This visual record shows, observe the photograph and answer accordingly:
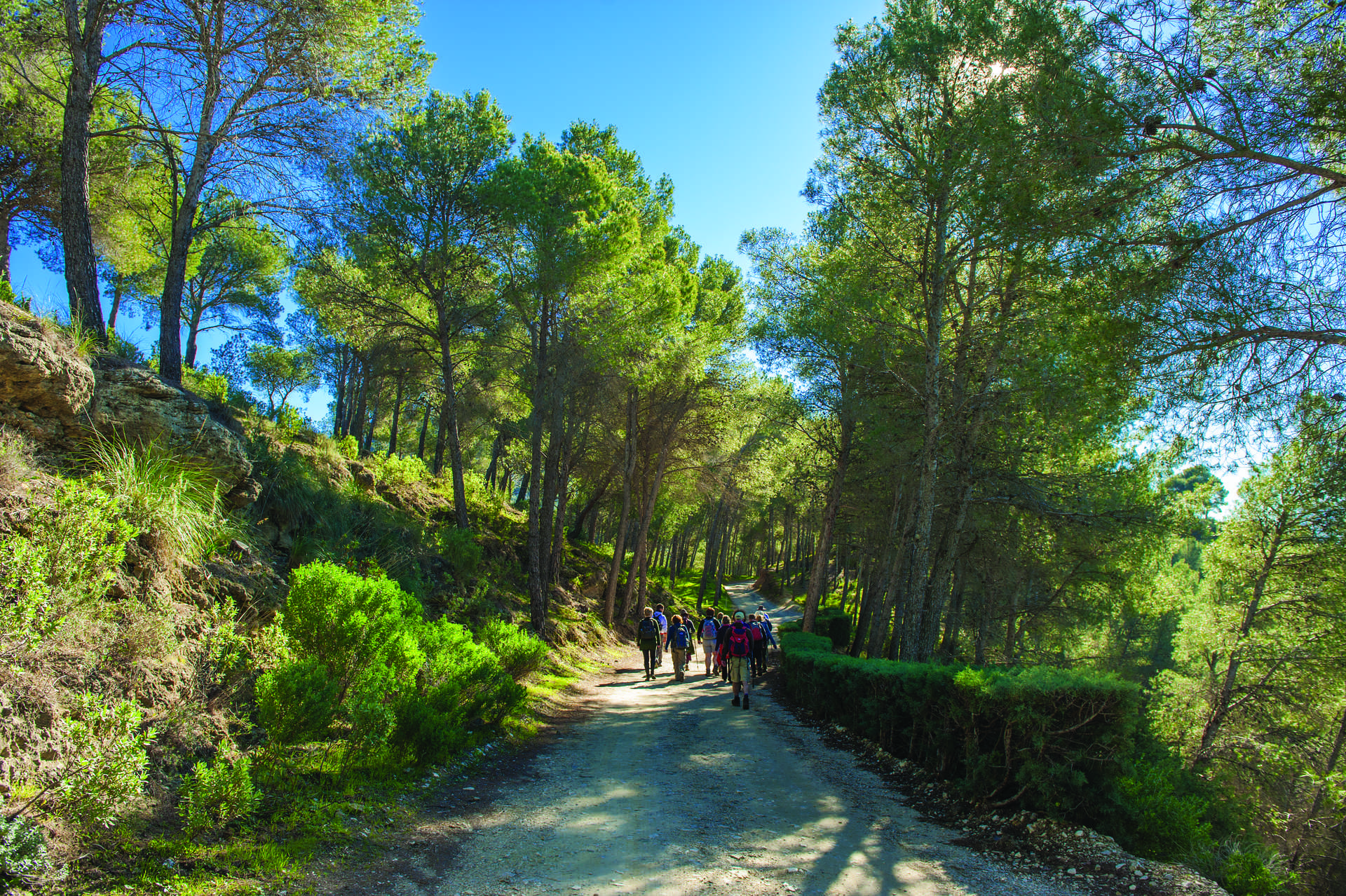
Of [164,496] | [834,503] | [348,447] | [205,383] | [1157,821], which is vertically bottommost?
[1157,821]

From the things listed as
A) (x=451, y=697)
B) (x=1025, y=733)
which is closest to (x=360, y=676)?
(x=451, y=697)

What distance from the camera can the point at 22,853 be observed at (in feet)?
8.35

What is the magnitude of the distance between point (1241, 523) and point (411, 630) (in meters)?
18.9

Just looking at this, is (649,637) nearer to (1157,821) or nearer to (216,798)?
(1157,821)

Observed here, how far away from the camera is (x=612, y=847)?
4.28 m

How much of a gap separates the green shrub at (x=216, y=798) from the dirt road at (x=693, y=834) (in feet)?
3.00

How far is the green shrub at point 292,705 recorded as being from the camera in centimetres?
414

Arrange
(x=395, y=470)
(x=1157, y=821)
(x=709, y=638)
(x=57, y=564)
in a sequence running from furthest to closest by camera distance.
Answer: (x=395, y=470)
(x=709, y=638)
(x=1157, y=821)
(x=57, y=564)

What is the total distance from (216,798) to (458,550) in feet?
29.9

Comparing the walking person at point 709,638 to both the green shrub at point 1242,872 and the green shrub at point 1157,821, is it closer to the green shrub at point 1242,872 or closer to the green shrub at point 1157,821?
the green shrub at point 1157,821

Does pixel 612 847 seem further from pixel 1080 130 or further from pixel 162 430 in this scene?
pixel 1080 130

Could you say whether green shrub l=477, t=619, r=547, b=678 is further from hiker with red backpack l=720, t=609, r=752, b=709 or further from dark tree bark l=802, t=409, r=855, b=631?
dark tree bark l=802, t=409, r=855, b=631

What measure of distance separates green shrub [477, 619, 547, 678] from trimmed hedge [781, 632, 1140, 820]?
4.98 m

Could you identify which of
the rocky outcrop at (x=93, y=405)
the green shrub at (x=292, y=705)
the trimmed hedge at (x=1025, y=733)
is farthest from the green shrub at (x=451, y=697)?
the trimmed hedge at (x=1025, y=733)
